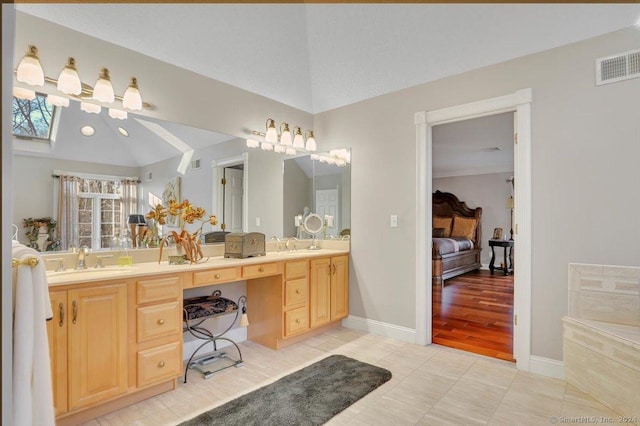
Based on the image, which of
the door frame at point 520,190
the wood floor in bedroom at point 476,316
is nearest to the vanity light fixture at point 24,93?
the door frame at point 520,190

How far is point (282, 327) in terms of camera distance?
9.83 ft

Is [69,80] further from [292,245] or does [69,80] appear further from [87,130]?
[292,245]

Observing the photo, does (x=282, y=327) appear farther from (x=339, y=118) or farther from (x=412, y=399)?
(x=339, y=118)

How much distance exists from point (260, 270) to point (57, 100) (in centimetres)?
183

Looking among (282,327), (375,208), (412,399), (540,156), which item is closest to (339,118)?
(375,208)

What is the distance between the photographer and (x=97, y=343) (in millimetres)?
1934

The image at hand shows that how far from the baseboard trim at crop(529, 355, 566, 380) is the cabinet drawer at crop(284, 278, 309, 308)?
1894mm

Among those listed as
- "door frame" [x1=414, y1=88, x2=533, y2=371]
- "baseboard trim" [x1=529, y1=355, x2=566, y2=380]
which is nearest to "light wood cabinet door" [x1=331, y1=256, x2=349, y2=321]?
"door frame" [x1=414, y1=88, x2=533, y2=371]

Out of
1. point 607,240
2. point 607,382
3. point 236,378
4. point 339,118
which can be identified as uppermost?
point 339,118

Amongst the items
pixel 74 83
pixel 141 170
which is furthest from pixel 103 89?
pixel 141 170

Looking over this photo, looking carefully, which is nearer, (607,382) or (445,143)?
(607,382)

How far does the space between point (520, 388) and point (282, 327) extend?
186cm

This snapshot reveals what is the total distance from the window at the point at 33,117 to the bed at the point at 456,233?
542 cm

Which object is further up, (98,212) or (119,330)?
(98,212)
